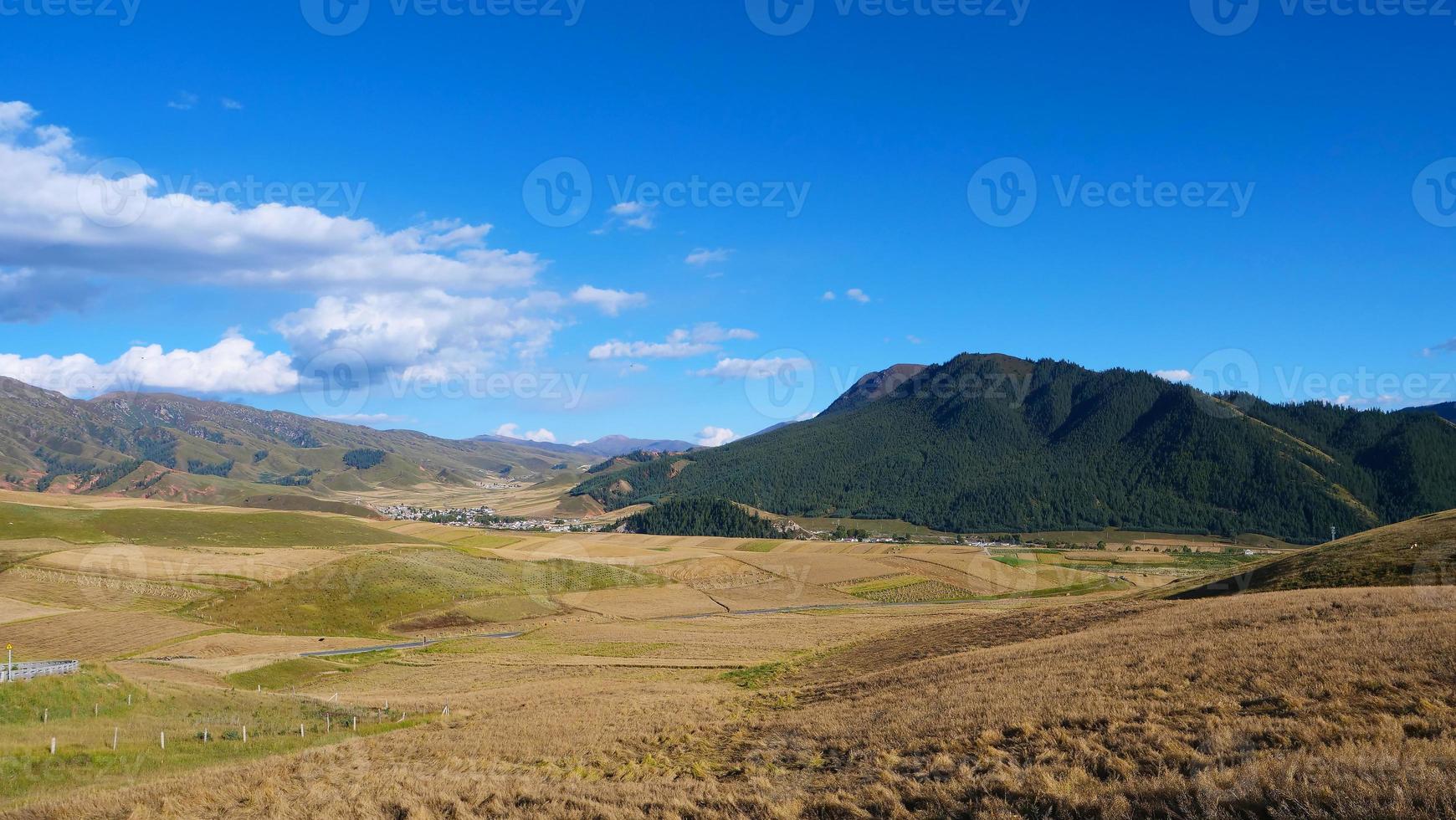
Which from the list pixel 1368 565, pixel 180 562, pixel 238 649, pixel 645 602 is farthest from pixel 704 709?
pixel 180 562

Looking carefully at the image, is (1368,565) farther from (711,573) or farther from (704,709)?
(711,573)

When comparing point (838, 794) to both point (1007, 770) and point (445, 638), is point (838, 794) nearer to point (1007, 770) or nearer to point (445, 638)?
point (1007, 770)

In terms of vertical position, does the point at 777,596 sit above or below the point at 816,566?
below

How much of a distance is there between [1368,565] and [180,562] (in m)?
123

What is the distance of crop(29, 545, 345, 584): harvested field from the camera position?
9288 cm

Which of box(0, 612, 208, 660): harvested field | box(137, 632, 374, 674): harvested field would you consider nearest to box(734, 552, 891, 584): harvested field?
box(137, 632, 374, 674): harvested field

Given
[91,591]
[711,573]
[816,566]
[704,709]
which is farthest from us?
[816,566]

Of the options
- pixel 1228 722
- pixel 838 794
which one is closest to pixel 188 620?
pixel 838 794

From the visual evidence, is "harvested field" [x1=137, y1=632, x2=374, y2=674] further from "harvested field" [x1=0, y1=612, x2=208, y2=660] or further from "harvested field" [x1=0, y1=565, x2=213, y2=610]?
"harvested field" [x1=0, y1=565, x2=213, y2=610]

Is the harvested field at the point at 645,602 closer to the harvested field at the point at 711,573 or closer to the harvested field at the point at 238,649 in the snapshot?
the harvested field at the point at 711,573

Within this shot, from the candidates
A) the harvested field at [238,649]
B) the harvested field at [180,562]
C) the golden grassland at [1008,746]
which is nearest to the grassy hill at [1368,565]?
the golden grassland at [1008,746]

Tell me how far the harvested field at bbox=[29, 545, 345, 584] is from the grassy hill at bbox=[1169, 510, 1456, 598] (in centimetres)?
10050

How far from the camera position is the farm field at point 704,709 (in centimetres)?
1475

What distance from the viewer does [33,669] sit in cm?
3884
